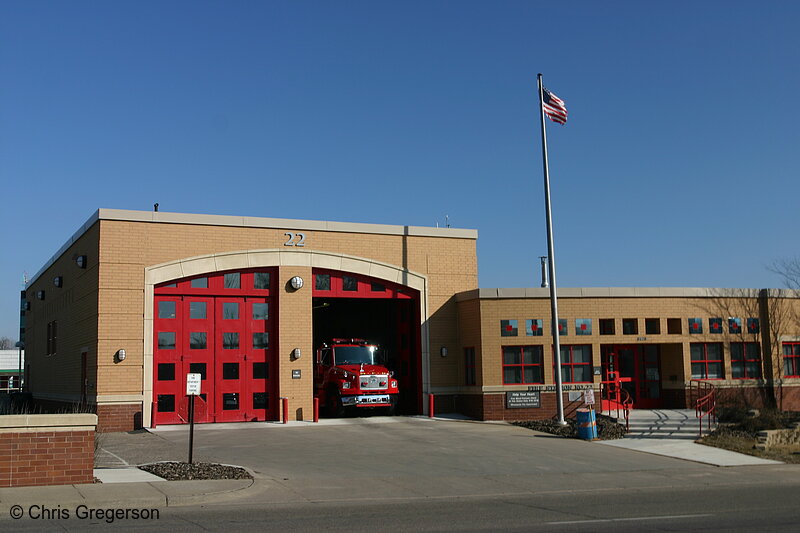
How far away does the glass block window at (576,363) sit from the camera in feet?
92.0

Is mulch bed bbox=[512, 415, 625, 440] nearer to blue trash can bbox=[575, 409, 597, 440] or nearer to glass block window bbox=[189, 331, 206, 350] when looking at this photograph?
blue trash can bbox=[575, 409, 597, 440]

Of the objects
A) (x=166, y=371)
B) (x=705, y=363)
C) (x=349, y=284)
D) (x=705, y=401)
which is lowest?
(x=705, y=401)

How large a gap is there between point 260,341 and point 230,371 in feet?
4.81

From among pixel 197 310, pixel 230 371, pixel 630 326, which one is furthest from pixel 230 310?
pixel 630 326

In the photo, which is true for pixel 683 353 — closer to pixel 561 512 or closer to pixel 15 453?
pixel 561 512

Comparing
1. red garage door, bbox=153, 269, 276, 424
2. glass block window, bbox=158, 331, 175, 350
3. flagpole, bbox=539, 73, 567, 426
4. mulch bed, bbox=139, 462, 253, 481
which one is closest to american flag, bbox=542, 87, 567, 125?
flagpole, bbox=539, 73, 567, 426

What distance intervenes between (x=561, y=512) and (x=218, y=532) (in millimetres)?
5185

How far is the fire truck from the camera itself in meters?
28.2

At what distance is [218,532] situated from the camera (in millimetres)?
10023

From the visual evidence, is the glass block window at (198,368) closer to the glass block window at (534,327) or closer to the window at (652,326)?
the glass block window at (534,327)

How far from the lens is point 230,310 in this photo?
27.4 m

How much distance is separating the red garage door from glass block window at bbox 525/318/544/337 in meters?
9.06

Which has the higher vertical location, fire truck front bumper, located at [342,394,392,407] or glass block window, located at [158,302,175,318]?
glass block window, located at [158,302,175,318]

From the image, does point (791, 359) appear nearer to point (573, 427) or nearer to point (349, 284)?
point (573, 427)
